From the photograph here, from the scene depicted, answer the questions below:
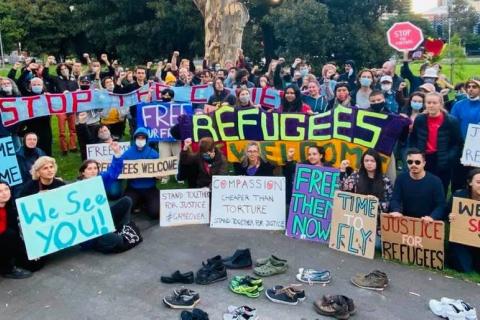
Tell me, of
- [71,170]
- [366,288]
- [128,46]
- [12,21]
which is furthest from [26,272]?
[12,21]

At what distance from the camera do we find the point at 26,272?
5863 mm

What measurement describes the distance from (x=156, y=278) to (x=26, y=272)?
4.63ft

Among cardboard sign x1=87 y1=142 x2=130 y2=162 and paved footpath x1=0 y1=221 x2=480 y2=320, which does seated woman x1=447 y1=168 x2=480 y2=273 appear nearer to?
paved footpath x1=0 y1=221 x2=480 y2=320

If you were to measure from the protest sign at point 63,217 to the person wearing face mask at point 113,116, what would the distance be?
13.9 feet

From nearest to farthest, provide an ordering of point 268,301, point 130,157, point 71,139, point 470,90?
point 268,301, point 470,90, point 130,157, point 71,139

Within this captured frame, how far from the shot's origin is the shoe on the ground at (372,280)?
17.7ft

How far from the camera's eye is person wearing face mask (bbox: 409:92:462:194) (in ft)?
21.6

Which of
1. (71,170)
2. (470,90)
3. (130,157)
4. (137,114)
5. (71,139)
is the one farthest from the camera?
(71,139)

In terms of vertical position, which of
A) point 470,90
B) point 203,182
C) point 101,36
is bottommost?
point 203,182

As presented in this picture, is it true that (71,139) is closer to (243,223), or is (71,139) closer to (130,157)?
(130,157)

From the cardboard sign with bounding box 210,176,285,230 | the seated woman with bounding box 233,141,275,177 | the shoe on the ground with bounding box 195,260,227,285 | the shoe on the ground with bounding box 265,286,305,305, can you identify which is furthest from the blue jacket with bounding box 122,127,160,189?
the shoe on the ground with bounding box 265,286,305,305

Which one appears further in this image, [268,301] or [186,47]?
[186,47]

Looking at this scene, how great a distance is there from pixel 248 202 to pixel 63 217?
2.33 meters

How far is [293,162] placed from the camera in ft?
24.3
